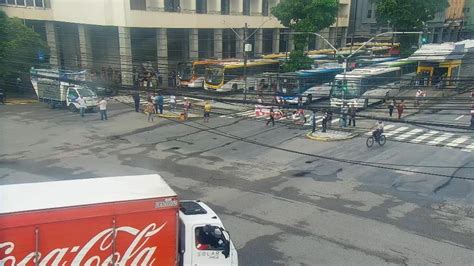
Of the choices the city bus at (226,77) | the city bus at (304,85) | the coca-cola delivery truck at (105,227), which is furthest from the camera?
the city bus at (226,77)

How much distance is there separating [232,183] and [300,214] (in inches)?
135

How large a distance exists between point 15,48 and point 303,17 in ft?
78.7

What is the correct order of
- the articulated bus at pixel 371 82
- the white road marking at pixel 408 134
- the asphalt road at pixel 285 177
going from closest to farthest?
the asphalt road at pixel 285 177 < the white road marking at pixel 408 134 < the articulated bus at pixel 371 82

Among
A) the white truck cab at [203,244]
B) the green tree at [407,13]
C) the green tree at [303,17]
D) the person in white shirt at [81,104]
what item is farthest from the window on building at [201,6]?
the white truck cab at [203,244]

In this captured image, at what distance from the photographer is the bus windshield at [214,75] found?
34688 millimetres

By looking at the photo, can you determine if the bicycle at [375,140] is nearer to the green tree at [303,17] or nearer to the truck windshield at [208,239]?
the truck windshield at [208,239]

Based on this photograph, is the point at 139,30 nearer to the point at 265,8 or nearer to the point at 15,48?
the point at 15,48

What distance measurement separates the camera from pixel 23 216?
21.7ft

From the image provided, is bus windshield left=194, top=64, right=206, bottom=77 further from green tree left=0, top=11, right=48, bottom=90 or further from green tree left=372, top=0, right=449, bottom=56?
green tree left=372, top=0, right=449, bottom=56

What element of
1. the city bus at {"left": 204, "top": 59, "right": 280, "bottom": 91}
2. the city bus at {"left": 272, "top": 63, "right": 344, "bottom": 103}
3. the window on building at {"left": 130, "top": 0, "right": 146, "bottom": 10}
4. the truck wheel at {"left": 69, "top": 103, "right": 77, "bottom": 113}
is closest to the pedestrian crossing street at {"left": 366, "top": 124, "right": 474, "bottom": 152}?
the city bus at {"left": 272, "top": 63, "right": 344, "bottom": 103}

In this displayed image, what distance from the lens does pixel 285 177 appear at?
611 inches

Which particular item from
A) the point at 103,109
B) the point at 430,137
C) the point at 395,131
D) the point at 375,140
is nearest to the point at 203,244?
the point at 375,140

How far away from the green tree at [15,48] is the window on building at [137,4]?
7.81 meters

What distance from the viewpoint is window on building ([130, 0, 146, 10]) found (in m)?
34.6
